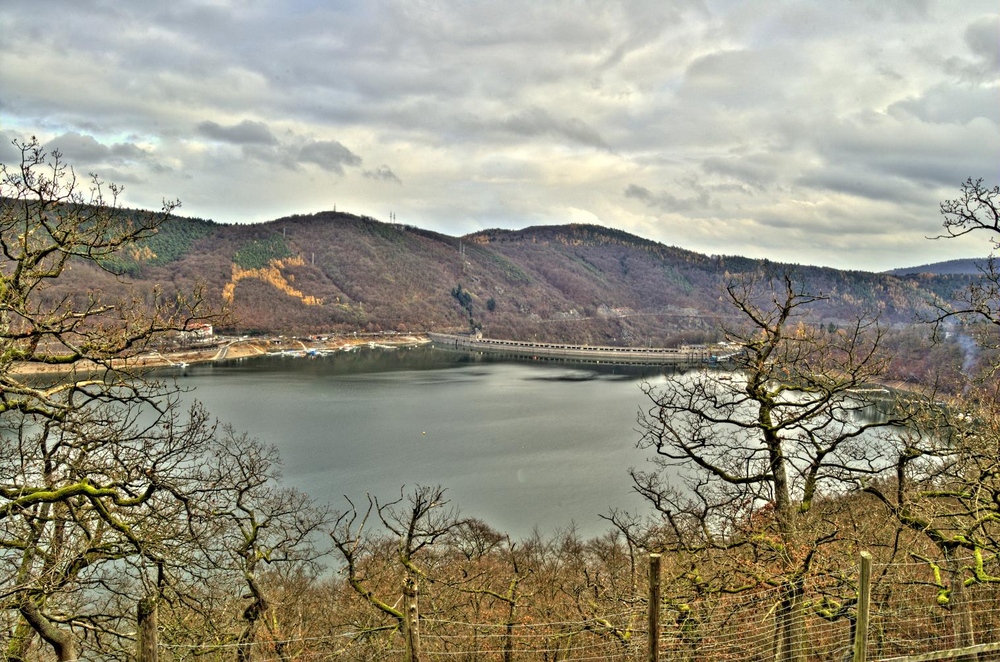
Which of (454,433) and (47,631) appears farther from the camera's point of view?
(454,433)

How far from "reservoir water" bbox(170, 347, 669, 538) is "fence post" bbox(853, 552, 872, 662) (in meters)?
12.7

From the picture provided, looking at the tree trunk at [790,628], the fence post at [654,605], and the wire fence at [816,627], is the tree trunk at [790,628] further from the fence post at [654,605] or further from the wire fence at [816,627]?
the fence post at [654,605]

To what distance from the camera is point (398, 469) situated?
21344mm

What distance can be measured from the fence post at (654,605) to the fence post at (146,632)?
2288 mm

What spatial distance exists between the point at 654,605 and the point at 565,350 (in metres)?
76.3

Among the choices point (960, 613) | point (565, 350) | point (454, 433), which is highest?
point (565, 350)

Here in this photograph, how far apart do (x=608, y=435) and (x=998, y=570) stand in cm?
2367

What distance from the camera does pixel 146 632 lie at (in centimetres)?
283

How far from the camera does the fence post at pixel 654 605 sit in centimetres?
285

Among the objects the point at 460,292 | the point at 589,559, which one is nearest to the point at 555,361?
the point at 460,292

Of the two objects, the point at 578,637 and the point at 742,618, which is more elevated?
the point at 742,618

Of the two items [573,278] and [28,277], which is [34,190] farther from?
[573,278]

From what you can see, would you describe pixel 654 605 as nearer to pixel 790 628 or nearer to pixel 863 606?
pixel 863 606

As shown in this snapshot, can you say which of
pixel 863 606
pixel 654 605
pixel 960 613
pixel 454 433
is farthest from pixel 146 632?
pixel 454 433
